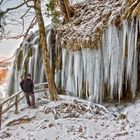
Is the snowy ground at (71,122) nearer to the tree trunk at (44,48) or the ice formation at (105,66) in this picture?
the tree trunk at (44,48)

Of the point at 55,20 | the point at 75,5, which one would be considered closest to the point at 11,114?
the point at 55,20

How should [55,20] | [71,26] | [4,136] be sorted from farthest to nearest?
[71,26]
[55,20]
[4,136]

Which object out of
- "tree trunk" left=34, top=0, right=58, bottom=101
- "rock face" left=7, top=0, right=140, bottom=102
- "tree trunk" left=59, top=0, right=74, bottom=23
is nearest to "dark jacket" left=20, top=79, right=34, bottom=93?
"tree trunk" left=34, top=0, right=58, bottom=101

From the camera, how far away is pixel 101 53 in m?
14.0

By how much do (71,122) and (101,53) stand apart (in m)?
4.06

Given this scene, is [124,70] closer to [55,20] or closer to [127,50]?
[127,50]

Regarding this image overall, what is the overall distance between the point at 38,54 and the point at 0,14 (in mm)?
8540

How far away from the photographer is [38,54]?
56.0 ft

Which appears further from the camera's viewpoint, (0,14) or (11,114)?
(11,114)

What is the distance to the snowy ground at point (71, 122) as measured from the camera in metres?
9.21

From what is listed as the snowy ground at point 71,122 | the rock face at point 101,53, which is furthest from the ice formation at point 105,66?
the snowy ground at point 71,122

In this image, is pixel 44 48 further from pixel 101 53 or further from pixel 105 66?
pixel 105 66

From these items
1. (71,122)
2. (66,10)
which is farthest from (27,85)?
(66,10)

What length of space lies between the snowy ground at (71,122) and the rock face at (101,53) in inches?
33.0
